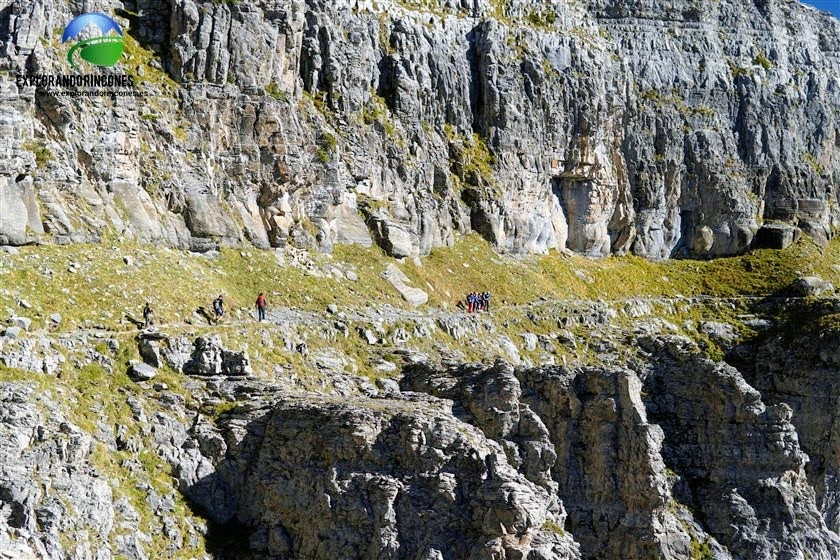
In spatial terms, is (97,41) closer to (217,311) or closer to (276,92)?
(276,92)

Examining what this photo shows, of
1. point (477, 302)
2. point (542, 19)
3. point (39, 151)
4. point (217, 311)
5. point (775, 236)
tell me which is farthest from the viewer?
point (775, 236)

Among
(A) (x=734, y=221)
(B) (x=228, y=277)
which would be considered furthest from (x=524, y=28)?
(B) (x=228, y=277)

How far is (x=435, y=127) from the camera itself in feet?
277

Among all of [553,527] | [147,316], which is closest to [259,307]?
[147,316]

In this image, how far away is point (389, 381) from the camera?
55.6 m

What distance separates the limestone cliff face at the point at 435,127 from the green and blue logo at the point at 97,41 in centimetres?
97

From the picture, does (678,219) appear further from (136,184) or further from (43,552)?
(43,552)

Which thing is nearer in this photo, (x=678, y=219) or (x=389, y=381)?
(x=389, y=381)

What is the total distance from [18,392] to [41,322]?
6.03 metres

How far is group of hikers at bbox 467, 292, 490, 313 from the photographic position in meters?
71.9

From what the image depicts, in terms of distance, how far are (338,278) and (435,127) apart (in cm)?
2057

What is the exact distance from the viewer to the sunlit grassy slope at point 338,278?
49625mm

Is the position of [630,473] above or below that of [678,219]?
below

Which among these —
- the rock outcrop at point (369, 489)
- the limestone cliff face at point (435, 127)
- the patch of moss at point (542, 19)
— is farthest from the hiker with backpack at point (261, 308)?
the patch of moss at point (542, 19)
